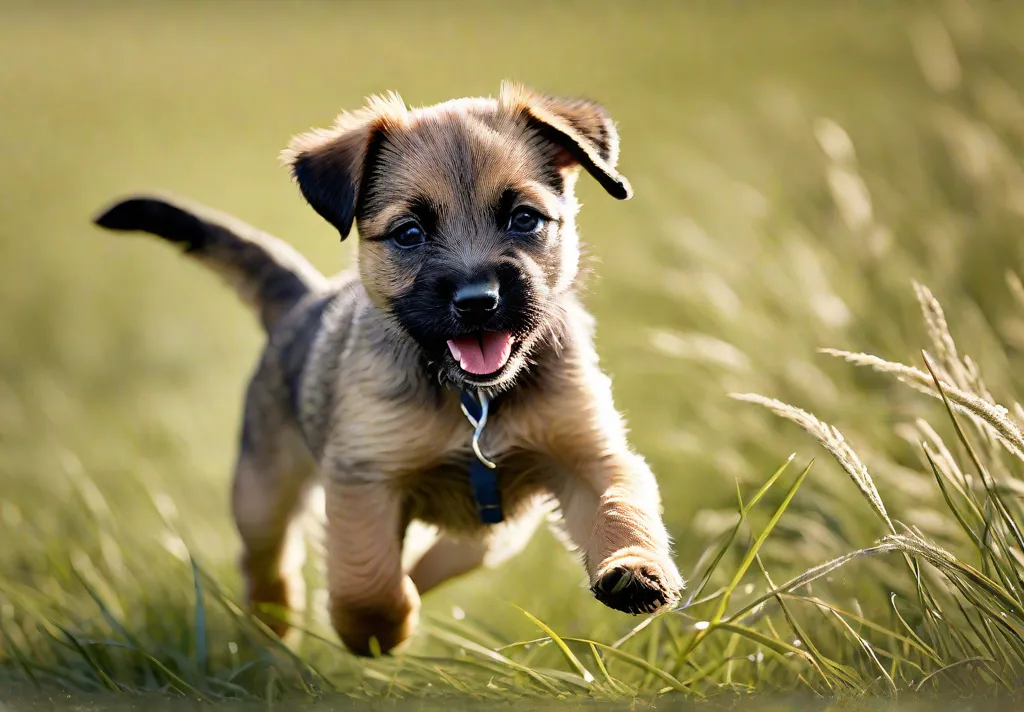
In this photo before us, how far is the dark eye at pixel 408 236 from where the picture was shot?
3.48 meters

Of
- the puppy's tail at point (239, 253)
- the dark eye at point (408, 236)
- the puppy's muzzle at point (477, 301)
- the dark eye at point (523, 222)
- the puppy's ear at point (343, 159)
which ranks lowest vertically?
the puppy's tail at point (239, 253)

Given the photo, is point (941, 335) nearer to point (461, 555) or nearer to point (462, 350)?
point (462, 350)

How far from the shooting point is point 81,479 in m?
4.74

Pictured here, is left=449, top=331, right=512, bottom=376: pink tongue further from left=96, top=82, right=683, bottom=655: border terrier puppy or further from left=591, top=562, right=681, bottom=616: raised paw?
left=591, top=562, right=681, bottom=616: raised paw

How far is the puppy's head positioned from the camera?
3.28 m

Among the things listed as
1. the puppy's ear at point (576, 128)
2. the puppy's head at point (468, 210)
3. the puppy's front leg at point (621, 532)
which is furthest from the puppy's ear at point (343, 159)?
the puppy's front leg at point (621, 532)

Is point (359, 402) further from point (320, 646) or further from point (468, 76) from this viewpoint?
point (468, 76)

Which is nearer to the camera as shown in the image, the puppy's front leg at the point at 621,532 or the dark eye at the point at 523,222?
the puppy's front leg at the point at 621,532

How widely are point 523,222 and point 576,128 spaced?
0.44 m

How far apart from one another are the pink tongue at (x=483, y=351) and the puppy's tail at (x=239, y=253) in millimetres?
1876

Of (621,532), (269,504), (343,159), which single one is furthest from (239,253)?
(621,532)

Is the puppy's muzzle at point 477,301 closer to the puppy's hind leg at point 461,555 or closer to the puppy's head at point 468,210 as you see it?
the puppy's head at point 468,210

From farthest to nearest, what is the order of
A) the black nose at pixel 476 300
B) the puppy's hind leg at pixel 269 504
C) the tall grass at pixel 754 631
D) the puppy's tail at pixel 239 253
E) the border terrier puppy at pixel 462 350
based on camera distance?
1. the puppy's tail at pixel 239 253
2. the puppy's hind leg at pixel 269 504
3. the border terrier puppy at pixel 462 350
4. the black nose at pixel 476 300
5. the tall grass at pixel 754 631

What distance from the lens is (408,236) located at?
3506 millimetres
